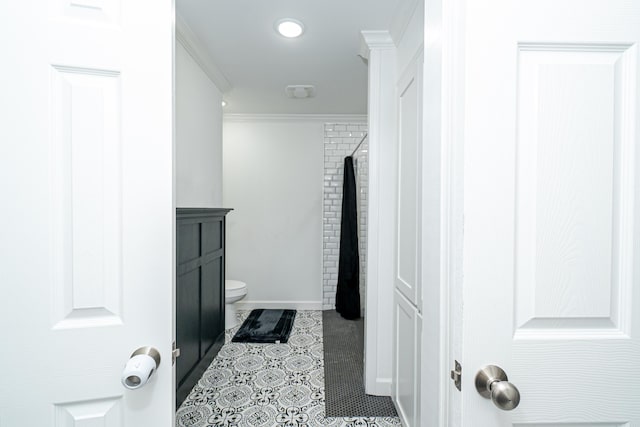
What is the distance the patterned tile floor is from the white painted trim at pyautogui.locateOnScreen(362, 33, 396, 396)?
1.10 ft

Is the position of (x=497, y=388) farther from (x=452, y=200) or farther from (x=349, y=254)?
(x=349, y=254)

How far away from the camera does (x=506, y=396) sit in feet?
1.92

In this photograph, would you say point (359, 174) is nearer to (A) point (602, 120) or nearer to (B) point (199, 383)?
(B) point (199, 383)

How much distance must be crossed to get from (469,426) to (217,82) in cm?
297

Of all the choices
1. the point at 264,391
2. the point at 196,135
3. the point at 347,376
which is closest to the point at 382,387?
the point at 347,376

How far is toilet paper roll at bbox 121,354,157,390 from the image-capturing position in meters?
0.62

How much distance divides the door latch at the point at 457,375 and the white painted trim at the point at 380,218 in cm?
146

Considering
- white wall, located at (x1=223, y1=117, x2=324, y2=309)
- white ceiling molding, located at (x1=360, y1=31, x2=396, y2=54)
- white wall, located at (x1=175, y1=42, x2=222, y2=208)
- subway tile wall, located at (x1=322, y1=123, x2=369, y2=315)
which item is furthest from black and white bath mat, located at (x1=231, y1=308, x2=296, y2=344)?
white ceiling molding, located at (x1=360, y1=31, x2=396, y2=54)

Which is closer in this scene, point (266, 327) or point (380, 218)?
point (380, 218)

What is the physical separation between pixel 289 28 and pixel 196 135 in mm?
1059

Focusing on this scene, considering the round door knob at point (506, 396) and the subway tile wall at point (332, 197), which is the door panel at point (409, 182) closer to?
the round door knob at point (506, 396)

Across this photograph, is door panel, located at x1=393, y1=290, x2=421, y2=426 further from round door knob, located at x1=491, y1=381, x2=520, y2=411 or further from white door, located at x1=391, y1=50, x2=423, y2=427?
round door knob, located at x1=491, y1=381, x2=520, y2=411

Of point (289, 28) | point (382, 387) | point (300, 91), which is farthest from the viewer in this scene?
point (300, 91)

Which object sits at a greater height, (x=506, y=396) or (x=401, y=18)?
(x=401, y=18)
